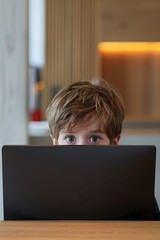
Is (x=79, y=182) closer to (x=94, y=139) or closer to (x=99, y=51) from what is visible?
(x=94, y=139)

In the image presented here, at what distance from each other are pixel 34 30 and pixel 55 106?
254 cm

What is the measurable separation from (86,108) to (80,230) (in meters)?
0.52

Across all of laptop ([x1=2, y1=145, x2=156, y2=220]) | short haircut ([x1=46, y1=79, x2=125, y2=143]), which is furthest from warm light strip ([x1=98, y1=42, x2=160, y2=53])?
laptop ([x1=2, y1=145, x2=156, y2=220])

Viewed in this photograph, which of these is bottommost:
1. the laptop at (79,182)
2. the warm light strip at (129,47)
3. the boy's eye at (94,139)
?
the boy's eye at (94,139)

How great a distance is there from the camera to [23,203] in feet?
2.01

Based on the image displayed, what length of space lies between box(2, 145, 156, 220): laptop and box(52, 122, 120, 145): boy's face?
1.35 ft

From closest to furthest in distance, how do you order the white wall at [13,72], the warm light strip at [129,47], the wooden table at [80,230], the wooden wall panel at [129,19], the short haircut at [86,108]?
the wooden table at [80,230]
the short haircut at [86,108]
the white wall at [13,72]
the wooden wall panel at [129,19]
the warm light strip at [129,47]

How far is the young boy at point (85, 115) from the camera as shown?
3.32 ft

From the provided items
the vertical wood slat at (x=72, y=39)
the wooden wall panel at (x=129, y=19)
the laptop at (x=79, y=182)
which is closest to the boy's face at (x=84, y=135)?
the laptop at (x=79, y=182)

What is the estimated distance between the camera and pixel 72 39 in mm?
3109

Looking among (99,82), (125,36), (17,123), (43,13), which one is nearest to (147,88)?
(125,36)

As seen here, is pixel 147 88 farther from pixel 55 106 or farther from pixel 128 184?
pixel 128 184

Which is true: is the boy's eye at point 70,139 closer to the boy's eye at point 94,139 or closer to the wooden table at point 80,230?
the boy's eye at point 94,139

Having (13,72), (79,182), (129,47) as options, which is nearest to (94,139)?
(79,182)
